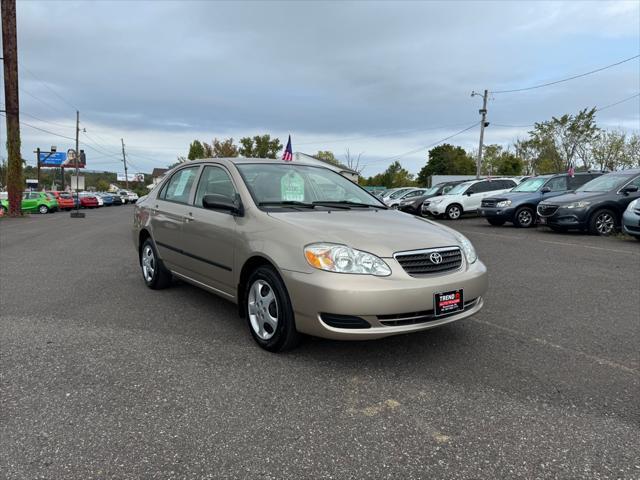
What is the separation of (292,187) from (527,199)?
11702 mm

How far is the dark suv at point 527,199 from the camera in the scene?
1385cm

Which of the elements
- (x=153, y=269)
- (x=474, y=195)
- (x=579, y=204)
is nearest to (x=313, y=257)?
(x=153, y=269)

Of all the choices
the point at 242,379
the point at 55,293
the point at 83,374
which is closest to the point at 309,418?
the point at 242,379

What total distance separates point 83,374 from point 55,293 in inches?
109

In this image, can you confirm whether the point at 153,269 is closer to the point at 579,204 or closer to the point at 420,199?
the point at 579,204

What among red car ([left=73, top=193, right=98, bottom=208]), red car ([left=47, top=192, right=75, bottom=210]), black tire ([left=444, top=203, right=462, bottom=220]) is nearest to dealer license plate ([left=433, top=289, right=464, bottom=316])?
black tire ([left=444, top=203, right=462, bottom=220])

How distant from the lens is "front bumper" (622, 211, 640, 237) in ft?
30.3

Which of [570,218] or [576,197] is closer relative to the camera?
[570,218]

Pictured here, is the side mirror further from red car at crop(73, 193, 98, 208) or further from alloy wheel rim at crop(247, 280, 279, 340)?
red car at crop(73, 193, 98, 208)

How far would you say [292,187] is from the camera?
4.22 metres

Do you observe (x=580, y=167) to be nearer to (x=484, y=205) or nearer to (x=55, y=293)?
(x=484, y=205)

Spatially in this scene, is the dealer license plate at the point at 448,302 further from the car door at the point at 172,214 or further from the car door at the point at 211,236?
the car door at the point at 172,214

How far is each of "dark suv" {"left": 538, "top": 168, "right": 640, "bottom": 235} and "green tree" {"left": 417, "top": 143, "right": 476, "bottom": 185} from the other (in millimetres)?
63327

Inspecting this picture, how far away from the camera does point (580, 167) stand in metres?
46.6
